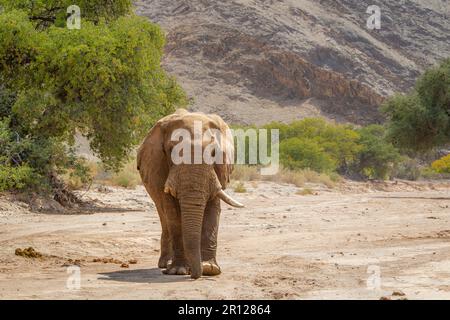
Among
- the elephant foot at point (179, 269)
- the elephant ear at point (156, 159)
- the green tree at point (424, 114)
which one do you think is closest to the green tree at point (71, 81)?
the elephant ear at point (156, 159)

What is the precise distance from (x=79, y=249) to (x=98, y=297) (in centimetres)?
515

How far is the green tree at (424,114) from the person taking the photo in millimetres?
31422

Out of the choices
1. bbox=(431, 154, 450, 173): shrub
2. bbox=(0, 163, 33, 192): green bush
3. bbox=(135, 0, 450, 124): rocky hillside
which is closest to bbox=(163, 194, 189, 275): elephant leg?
bbox=(0, 163, 33, 192): green bush

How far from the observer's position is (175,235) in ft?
31.5

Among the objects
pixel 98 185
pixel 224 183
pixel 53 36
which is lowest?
pixel 98 185

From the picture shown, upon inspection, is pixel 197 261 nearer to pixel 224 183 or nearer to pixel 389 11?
pixel 224 183

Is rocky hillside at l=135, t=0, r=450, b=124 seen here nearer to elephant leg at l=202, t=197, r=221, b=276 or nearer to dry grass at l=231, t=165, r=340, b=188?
dry grass at l=231, t=165, r=340, b=188

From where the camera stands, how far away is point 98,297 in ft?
25.2

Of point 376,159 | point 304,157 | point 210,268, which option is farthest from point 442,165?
point 210,268

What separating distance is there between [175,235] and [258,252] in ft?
10.0

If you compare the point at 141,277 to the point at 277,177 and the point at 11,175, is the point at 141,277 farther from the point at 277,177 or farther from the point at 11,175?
the point at 277,177

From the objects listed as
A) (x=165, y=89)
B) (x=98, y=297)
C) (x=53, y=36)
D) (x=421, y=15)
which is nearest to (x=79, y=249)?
(x=98, y=297)

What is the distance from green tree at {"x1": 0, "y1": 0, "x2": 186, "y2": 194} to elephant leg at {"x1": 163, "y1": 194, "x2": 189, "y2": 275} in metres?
9.26

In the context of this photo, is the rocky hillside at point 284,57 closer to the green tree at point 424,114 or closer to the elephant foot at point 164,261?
the green tree at point 424,114
